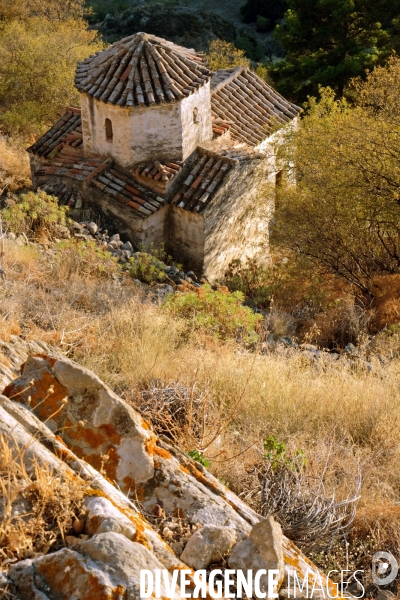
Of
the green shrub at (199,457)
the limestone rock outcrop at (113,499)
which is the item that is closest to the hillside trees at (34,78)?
the green shrub at (199,457)

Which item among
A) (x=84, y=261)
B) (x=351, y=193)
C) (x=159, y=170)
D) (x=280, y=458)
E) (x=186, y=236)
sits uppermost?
(x=159, y=170)

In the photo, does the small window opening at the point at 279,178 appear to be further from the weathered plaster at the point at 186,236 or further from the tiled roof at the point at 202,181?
the weathered plaster at the point at 186,236

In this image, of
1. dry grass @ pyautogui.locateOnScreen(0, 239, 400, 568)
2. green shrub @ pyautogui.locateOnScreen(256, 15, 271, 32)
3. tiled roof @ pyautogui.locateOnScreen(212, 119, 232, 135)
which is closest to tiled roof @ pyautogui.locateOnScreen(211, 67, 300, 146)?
tiled roof @ pyautogui.locateOnScreen(212, 119, 232, 135)

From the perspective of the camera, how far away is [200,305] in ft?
30.5

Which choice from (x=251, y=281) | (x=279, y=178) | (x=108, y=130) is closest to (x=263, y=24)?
(x=279, y=178)

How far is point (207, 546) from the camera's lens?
11.6 ft

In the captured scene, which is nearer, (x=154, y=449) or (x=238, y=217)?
(x=154, y=449)

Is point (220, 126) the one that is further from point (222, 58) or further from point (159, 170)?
point (222, 58)

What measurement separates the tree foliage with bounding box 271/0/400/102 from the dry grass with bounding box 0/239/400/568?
1669 cm

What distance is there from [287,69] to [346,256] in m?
12.4

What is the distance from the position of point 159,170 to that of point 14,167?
5974 mm

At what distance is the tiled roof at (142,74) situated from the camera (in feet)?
42.0

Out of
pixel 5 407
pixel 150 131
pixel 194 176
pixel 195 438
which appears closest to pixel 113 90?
pixel 150 131

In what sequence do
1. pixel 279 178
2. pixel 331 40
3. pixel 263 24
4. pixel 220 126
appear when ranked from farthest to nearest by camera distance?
pixel 263 24
pixel 331 40
pixel 279 178
pixel 220 126
